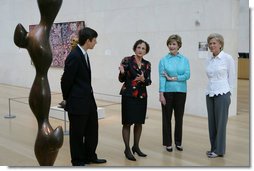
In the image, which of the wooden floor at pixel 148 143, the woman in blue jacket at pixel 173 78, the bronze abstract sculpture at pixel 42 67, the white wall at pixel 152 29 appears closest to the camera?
the bronze abstract sculpture at pixel 42 67

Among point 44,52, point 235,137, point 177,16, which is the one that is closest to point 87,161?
point 44,52

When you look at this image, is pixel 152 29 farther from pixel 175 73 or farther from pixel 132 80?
pixel 132 80

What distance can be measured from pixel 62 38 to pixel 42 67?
26.8ft

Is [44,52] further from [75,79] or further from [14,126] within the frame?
[14,126]

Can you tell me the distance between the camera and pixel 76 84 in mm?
3535

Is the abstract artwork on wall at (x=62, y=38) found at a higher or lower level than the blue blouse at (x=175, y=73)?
higher

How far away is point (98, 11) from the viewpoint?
8820mm

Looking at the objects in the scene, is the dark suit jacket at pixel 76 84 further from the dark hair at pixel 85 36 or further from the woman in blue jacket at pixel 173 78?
the woman in blue jacket at pixel 173 78

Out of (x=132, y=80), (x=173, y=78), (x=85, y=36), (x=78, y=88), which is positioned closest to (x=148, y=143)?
(x=173, y=78)

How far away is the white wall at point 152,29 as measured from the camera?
6.58 m

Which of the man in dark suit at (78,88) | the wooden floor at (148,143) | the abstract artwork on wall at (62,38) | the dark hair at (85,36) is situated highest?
the abstract artwork on wall at (62,38)

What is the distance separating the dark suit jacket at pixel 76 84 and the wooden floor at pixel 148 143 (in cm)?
79

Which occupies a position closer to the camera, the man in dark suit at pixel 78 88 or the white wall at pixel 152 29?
the man in dark suit at pixel 78 88

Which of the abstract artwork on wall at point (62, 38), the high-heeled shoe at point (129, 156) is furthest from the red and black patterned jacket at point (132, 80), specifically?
the abstract artwork on wall at point (62, 38)
